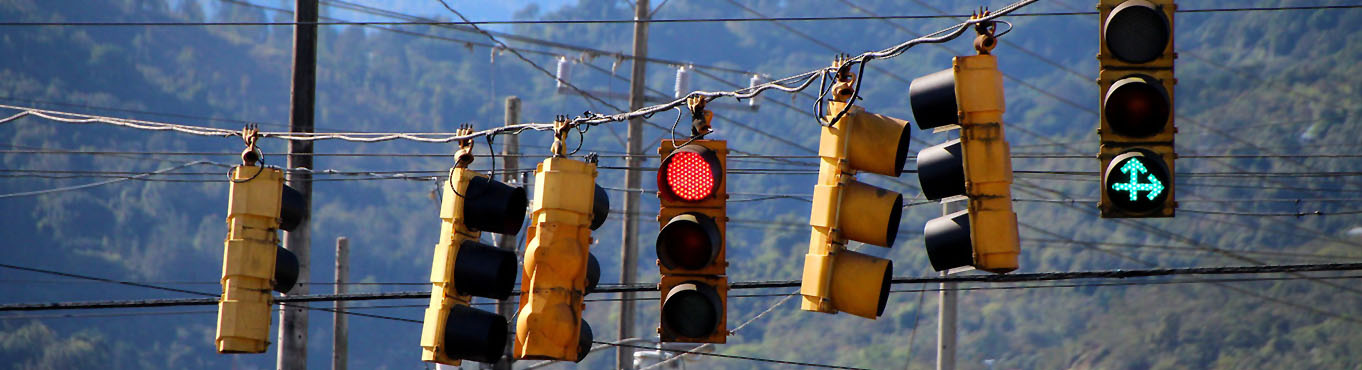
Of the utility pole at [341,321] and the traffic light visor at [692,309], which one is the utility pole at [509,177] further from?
the traffic light visor at [692,309]

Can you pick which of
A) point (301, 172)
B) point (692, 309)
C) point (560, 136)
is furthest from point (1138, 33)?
point (301, 172)

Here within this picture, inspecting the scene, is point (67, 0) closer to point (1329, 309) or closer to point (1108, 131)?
point (1329, 309)

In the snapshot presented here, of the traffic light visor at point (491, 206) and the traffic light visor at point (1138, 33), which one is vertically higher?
the traffic light visor at point (1138, 33)

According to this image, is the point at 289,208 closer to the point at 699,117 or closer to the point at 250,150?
the point at 250,150

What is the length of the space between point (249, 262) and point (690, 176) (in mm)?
3752

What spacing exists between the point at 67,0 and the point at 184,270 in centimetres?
4166

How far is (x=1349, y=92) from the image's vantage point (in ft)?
466

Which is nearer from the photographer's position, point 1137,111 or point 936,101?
point 1137,111

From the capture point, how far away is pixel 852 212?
9.79 meters

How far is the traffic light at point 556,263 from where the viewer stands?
10.4 m

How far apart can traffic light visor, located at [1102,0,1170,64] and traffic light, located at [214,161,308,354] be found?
21.1 feet

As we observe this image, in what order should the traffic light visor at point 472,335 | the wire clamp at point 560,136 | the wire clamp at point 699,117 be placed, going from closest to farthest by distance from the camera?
1. the wire clamp at point 699,117
2. the wire clamp at point 560,136
3. the traffic light visor at point 472,335

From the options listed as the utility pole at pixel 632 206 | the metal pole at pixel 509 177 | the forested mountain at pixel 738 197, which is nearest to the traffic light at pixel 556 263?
the metal pole at pixel 509 177

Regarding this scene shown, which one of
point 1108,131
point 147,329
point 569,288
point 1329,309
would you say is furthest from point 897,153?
point 147,329
